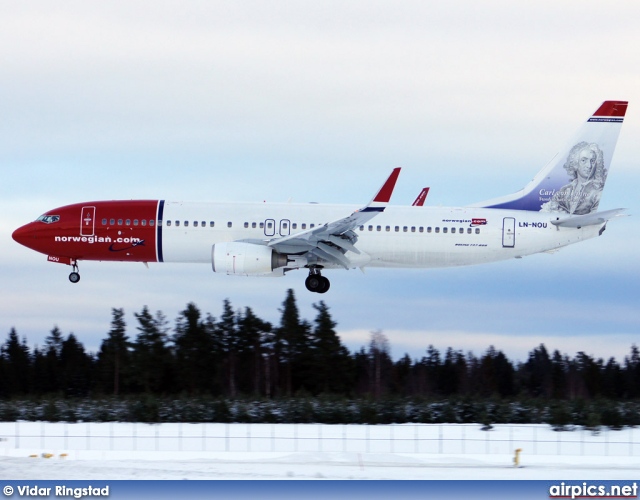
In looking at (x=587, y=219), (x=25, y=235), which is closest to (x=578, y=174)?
(x=587, y=219)

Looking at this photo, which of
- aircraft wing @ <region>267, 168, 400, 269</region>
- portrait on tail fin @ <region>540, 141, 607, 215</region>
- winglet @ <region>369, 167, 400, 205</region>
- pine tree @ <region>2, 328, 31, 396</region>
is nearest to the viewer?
winglet @ <region>369, 167, 400, 205</region>

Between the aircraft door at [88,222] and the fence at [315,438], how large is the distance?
8823 millimetres

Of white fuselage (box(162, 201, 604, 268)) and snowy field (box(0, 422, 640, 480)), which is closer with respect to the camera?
snowy field (box(0, 422, 640, 480))

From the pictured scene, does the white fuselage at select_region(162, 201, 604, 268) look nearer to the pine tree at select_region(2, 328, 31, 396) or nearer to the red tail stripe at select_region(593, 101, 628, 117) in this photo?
the red tail stripe at select_region(593, 101, 628, 117)

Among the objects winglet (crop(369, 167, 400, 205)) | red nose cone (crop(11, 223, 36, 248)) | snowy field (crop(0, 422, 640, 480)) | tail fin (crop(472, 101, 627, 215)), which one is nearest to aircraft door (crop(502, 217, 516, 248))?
tail fin (crop(472, 101, 627, 215))

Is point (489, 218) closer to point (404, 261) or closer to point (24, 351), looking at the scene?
point (404, 261)

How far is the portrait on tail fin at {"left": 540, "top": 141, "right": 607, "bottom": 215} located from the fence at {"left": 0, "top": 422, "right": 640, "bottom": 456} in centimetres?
1022

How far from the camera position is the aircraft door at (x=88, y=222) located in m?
45.5

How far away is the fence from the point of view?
42219 millimetres

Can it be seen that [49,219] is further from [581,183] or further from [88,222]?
[581,183]

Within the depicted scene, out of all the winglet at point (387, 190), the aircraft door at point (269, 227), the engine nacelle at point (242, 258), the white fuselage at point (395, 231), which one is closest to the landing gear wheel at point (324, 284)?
the white fuselage at point (395, 231)

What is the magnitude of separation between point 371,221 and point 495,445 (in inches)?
428

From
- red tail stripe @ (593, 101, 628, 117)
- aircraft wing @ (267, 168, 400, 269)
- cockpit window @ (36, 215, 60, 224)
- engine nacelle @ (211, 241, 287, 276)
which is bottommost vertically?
engine nacelle @ (211, 241, 287, 276)

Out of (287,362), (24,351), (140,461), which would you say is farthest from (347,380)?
(140,461)
